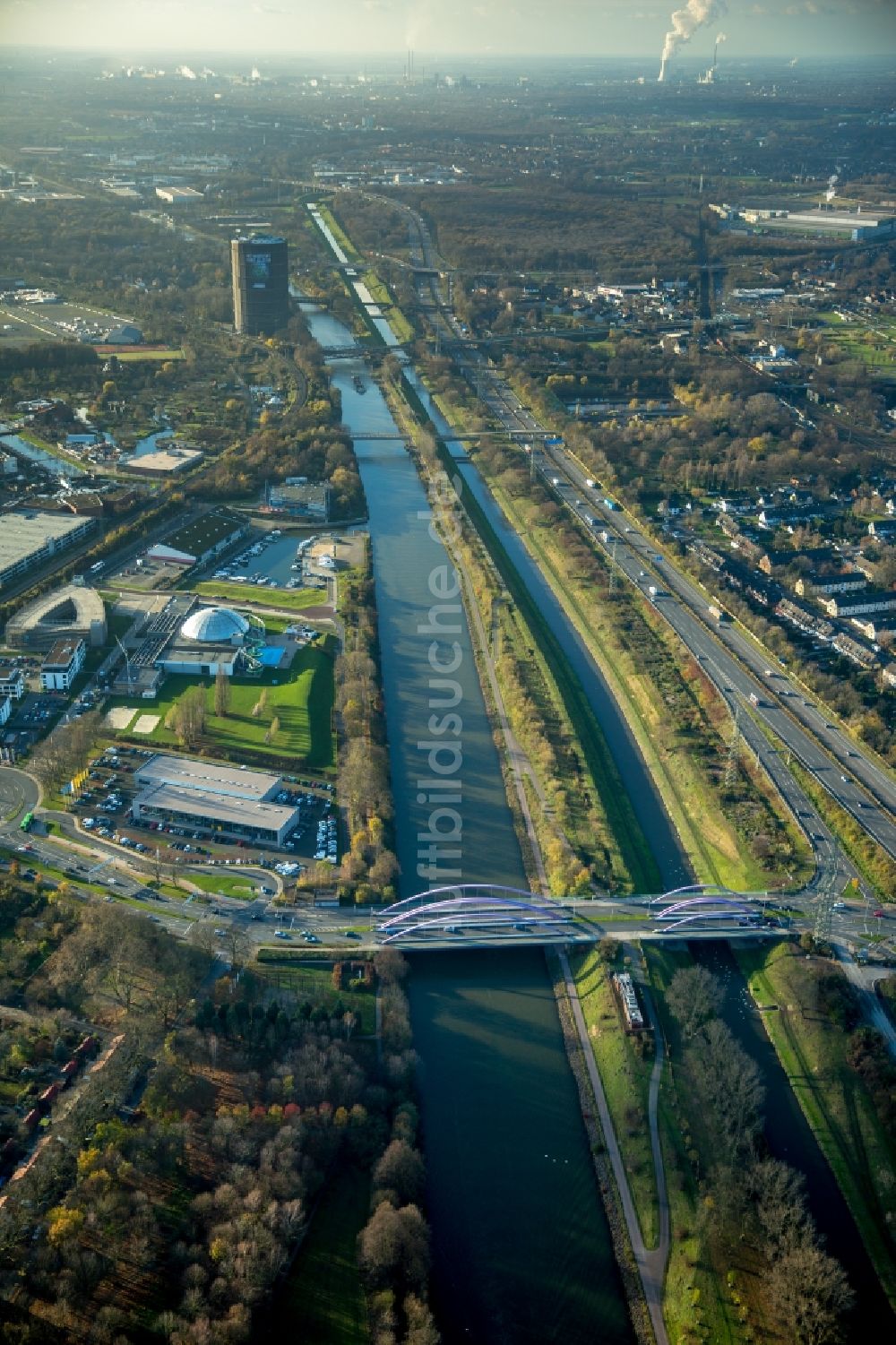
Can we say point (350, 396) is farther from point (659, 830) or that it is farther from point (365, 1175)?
point (365, 1175)

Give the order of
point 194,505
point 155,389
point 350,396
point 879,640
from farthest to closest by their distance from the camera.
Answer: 1. point 350,396
2. point 155,389
3. point 194,505
4. point 879,640

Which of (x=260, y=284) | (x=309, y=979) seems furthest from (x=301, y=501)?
(x=260, y=284)

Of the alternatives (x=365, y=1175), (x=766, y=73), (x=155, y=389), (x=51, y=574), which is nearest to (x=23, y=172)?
(x=155, y=389)

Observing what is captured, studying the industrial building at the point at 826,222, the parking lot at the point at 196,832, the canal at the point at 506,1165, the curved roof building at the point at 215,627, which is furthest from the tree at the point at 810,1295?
the industrial building at the point at 826,222

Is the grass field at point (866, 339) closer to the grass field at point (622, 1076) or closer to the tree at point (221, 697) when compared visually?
the tree at point (221, 697)

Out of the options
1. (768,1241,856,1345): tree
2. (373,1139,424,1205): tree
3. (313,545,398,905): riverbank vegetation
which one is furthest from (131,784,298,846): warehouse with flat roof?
(768,1241,856,1345): tree

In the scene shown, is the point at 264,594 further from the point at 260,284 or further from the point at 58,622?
the point at 260,284
